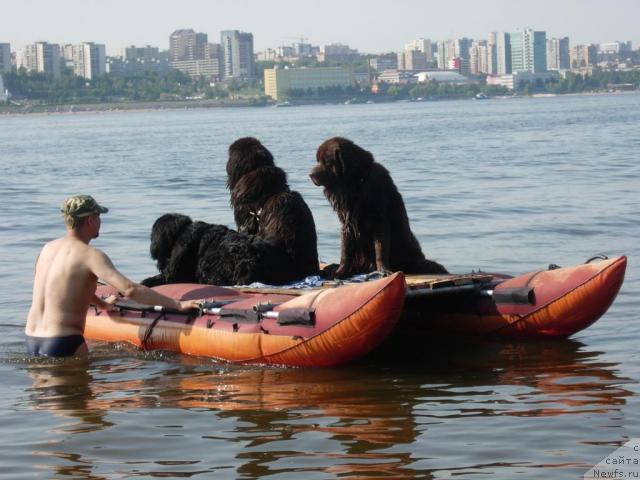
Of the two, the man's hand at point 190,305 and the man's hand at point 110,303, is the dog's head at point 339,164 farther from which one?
the man's hand at point 110,303

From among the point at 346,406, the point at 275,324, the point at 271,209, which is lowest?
the point at 346,406

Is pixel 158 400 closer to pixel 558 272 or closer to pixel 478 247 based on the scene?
pixel 558 272

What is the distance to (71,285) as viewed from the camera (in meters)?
8.77

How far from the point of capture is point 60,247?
874 centimetres

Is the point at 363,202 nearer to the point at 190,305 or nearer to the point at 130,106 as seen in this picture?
the point at 190,305

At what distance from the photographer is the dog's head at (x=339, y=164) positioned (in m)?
9.70

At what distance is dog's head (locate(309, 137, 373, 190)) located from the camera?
9695 mm

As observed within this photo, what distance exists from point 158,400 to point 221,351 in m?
0.95

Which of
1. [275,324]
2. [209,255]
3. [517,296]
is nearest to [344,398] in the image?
[275,324]

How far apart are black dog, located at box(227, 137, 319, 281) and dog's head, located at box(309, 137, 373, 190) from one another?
0.40 meters

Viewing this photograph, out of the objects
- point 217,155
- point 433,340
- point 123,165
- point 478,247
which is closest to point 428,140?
point 217,155

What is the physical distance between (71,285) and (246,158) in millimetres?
2146

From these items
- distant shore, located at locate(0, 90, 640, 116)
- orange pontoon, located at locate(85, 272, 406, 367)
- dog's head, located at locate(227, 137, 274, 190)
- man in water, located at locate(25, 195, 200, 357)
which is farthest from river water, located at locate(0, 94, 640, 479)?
distant shore, located at locate(0, 90, 640, 116)

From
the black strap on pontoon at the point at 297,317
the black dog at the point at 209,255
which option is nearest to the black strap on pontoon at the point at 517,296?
the black strap on pontoon at the point at 297,317
